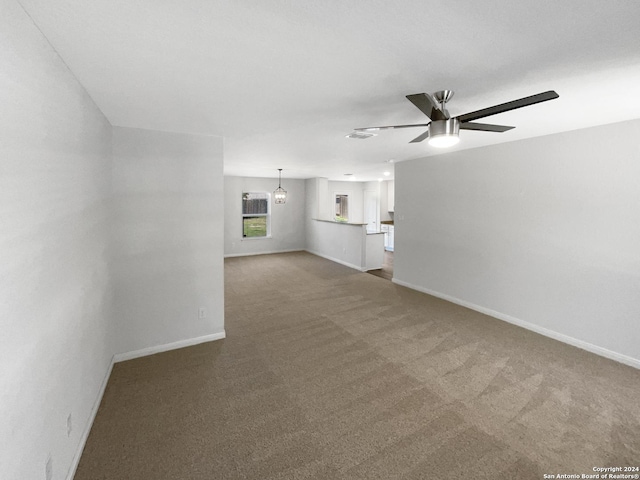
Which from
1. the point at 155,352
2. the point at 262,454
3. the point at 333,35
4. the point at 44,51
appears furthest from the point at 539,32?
the point at 155,352

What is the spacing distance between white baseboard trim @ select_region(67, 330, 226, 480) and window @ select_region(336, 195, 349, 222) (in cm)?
770

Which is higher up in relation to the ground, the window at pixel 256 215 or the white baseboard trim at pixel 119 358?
the window at pixel 256 215

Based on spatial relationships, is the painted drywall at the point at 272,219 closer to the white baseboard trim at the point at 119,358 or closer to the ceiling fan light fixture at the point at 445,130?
the white baseboard trim at the point at 119,358

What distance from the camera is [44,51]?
1378 millimetres

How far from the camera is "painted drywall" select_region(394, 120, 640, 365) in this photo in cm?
295

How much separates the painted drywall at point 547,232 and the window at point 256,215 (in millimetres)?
5037

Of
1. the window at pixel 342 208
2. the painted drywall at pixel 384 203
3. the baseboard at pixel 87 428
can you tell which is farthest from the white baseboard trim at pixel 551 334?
the window at pixel 342 208

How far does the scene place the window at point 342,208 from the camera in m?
10.6

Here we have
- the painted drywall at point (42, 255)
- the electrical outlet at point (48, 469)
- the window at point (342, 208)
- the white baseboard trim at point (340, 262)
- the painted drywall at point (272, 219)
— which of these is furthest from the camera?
the window at point (342, 208)

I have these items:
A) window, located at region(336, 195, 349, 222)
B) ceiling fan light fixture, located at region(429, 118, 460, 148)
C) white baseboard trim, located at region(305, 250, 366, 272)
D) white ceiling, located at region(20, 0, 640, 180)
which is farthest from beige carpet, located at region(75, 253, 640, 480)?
window, located at region(336, 195, 349, 222)

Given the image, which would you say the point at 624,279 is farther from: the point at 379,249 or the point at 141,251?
the point at 141,251

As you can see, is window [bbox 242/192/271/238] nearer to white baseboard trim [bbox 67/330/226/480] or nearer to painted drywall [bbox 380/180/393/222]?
painted drywall [bbox 380/180/393/222]

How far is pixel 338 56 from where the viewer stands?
5.21 feet

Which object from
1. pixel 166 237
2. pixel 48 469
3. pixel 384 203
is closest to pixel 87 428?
pixel 48 469
